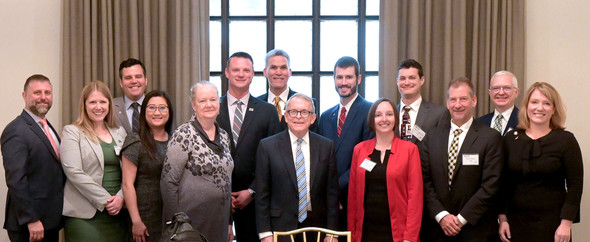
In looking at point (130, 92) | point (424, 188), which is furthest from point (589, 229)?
point (130, 92)

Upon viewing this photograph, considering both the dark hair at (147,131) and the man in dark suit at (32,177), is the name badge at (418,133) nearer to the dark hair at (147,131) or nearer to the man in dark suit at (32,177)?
the dark hair at (147,131)

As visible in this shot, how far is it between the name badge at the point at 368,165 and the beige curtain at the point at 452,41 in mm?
1367

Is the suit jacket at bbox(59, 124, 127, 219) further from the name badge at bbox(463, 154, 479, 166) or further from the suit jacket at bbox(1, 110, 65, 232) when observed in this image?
the name badge at bbox(463, 154, 479, 166)

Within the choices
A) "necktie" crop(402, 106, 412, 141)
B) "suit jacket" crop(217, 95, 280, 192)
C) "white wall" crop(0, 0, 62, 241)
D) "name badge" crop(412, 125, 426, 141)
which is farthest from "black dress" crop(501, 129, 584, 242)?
"white wall" crop(0, 0, 62, 241)

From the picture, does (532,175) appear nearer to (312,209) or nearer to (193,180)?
(312,209)

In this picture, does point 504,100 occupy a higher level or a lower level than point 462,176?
higher

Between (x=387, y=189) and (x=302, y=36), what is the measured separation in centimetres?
224

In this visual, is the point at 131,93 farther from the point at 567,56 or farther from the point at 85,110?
the point at 567,56

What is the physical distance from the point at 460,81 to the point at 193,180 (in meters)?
1.81

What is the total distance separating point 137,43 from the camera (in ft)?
15.7

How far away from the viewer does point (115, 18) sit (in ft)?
15.6

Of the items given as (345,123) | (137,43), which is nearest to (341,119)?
(345,123)

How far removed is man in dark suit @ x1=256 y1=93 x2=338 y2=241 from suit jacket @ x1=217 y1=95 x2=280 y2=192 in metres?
0.38

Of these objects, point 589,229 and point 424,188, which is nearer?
point 424,188
